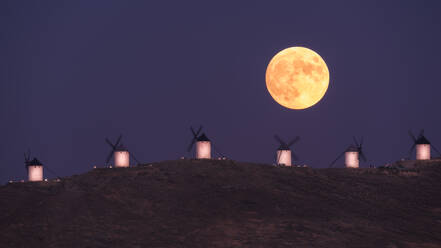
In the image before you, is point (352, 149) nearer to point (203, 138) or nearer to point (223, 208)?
point (203, 138)

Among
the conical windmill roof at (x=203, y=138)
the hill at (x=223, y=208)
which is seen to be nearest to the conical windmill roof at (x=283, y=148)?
the hill at (x=223, y=208)

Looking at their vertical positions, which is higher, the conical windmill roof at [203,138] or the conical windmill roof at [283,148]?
the conical windmill roof at [203,138]

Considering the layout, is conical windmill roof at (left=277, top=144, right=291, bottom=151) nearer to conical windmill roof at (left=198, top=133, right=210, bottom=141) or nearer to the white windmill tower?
conical windmill roof at (left=198, top=133, right=210, bottom=141)

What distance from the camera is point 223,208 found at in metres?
65.8

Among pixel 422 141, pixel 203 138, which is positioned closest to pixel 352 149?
pixel 422 141

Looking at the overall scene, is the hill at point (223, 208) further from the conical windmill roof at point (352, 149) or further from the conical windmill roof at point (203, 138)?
the conical windmill roof at point (352, 149)

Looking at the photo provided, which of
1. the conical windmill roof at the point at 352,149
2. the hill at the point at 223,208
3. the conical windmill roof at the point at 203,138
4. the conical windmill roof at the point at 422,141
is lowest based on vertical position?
the hill at the point at 223,208

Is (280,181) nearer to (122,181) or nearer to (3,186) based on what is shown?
(122,181)

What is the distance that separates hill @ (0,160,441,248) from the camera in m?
56.3

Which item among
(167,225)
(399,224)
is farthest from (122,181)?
(399,224)

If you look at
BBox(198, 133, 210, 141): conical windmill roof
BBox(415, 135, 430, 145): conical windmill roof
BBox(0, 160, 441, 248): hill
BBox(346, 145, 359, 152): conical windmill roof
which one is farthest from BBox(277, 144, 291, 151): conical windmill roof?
BBox(415, 135, 430, 145): conical windmill roof

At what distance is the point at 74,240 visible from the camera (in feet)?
182

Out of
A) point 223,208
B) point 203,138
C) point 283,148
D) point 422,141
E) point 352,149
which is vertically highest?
point 203,138

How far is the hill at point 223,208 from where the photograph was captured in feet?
185
